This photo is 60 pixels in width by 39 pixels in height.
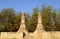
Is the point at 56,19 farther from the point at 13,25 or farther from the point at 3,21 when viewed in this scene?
the point at 3,21

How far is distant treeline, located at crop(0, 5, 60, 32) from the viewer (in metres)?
46.0

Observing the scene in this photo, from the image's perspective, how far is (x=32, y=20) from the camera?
47094 mm

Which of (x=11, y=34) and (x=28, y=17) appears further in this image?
(x=28, y=17)

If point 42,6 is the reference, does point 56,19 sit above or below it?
below

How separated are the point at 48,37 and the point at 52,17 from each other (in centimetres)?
3153

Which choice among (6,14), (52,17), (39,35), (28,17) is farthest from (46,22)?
(39,35)

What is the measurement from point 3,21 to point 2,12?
116 inches

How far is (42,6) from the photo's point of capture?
50031 mm

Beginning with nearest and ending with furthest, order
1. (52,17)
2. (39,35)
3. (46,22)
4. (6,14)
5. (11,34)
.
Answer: (39,35) < (11,34) < (46,22) < (52,17) < (6,14)

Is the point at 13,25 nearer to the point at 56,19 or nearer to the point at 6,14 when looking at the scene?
the point at 6,14

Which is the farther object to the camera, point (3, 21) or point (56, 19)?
point (3, 21)

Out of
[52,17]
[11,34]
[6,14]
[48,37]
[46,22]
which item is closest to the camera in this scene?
[48,37]

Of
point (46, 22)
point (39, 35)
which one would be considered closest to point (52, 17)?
point (46, 22)

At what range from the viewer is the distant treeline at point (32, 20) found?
151 feet
